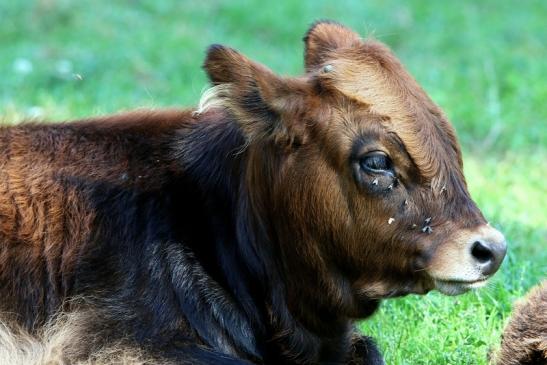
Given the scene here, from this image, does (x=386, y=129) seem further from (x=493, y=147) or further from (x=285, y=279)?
(x=493, y=147)

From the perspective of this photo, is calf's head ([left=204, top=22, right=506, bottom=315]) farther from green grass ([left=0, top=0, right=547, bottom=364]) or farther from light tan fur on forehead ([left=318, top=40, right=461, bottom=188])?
green grass ([left=0, top=0, right=547, bottom=364])

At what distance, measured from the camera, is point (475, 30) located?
14164 mm

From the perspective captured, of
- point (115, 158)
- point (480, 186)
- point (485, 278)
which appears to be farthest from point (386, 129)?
point (480, 186)

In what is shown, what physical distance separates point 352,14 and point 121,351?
10.4 meters

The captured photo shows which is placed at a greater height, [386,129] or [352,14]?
[352,14]

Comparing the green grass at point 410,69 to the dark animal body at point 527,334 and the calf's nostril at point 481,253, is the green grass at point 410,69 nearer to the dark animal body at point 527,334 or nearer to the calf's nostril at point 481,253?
the dark animal body at point 527,334

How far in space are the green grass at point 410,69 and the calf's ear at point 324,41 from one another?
4.89 feet

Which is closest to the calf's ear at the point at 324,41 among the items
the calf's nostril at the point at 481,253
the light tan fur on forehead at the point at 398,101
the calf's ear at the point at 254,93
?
the light tan fur on forehead at the point at 398,101

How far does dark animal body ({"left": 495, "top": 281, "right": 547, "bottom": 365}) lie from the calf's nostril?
71 cm

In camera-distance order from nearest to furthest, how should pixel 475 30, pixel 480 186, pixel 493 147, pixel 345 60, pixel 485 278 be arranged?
1. pixel 485 278
2. pixel 345 60
3. pixel 480 186
4. pixel 493 147
5. pixel 475 30

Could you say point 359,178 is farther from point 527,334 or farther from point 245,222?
point 527,334

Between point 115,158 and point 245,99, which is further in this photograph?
point 115,158

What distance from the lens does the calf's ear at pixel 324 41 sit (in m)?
5.12

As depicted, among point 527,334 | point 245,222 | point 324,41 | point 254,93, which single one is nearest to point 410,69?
point 324,41
